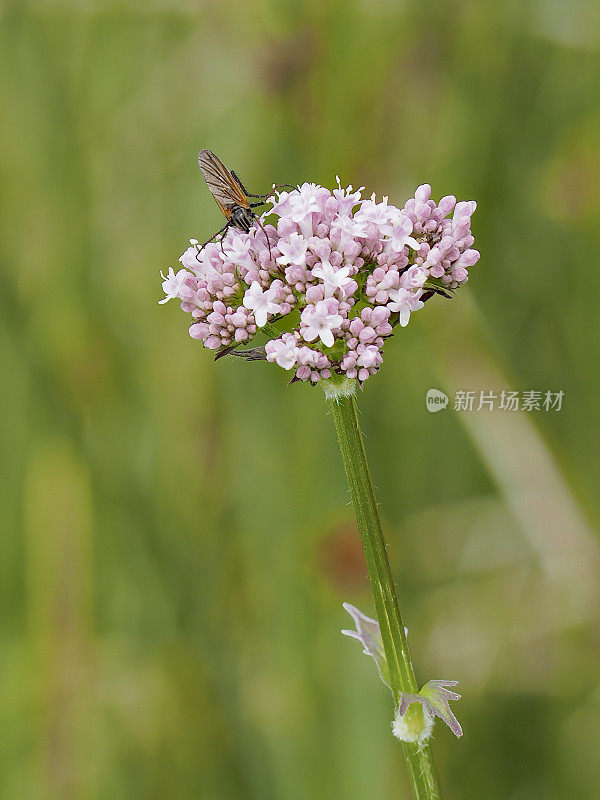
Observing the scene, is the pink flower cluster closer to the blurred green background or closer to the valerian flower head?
the valerian flower head

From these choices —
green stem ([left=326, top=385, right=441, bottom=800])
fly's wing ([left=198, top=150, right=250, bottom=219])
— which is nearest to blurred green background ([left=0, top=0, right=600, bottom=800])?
fly's wing ([left=198, top=150, right=250, bottom=219])

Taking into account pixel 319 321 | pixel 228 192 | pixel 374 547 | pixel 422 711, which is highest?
pixel 228 192

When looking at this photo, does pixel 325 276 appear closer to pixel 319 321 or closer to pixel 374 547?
pixel 319 321

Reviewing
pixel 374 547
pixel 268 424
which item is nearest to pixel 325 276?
pixel 374 547

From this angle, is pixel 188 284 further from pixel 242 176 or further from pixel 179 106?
pixel 179 106

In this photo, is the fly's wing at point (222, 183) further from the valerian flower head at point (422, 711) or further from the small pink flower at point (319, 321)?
the valerian flower head at point (422, 711)

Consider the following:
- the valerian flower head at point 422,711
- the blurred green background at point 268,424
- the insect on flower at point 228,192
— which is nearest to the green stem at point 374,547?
the valerian flower head at point 422,711
